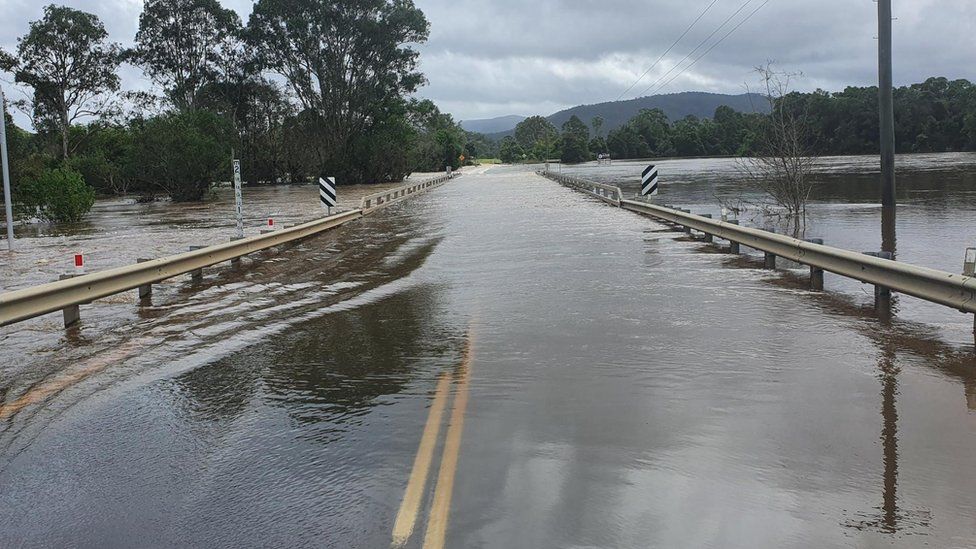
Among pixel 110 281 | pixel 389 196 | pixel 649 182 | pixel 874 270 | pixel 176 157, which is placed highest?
pixel 176 157

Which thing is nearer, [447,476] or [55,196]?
[447,476]

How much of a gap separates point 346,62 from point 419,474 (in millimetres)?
67022

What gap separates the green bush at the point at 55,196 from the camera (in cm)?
3303

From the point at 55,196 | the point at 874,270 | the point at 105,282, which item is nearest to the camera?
the point at 874,270

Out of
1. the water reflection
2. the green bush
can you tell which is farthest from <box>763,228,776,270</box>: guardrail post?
the green bush

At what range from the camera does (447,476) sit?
5.12 m

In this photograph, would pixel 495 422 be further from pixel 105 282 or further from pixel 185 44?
pixel 185 44

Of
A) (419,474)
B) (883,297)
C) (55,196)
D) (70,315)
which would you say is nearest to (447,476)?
(419,474)

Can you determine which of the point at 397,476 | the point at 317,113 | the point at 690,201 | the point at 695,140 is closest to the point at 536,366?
the point at 397,476

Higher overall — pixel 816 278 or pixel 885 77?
pixel 885 77

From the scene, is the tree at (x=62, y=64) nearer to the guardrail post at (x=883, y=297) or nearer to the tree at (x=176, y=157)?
the tree at (x=176, y=157)

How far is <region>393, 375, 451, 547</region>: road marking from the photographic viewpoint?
173 inches

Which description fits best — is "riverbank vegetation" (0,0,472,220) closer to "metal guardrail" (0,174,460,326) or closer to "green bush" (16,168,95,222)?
"green bush" (16,168,95,222)

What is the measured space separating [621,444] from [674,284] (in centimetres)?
756
